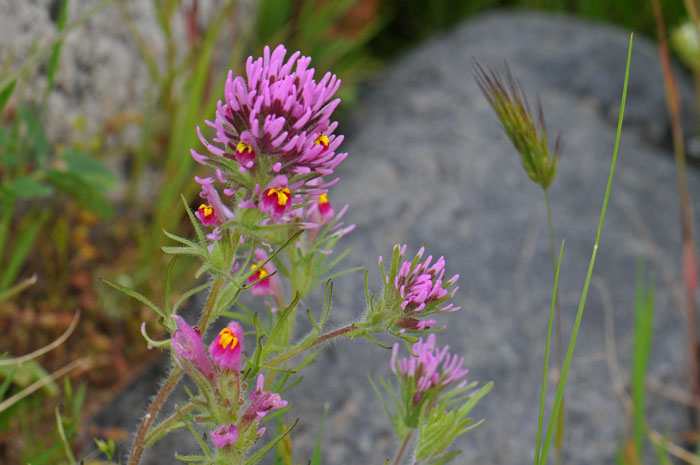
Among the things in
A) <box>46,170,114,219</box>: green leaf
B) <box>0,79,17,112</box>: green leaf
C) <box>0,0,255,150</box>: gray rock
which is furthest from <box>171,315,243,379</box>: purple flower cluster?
<box>0,0,255,150</box>: gray rock

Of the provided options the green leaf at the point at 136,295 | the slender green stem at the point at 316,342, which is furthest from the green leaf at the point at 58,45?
the slender green stem at the point at 316,342

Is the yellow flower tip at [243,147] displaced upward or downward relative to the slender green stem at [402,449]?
upward

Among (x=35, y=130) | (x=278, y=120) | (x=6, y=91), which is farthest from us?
(x=35, y=130)

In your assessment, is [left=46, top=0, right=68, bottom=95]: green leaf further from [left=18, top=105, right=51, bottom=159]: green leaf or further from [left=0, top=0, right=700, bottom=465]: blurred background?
[left=18, top=105, right=51, bottom=159]: green leaf

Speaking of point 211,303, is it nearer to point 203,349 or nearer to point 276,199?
point 203,349

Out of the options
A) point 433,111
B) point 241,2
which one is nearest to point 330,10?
point 241,2

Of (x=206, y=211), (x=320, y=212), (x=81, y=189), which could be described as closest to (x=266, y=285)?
(x=320, y=212)

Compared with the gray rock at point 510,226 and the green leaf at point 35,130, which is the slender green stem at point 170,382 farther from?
the green leaf at point 35,130

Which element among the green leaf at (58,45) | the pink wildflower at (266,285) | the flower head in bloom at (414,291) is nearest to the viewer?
the flower head in bloom at (414,291)
